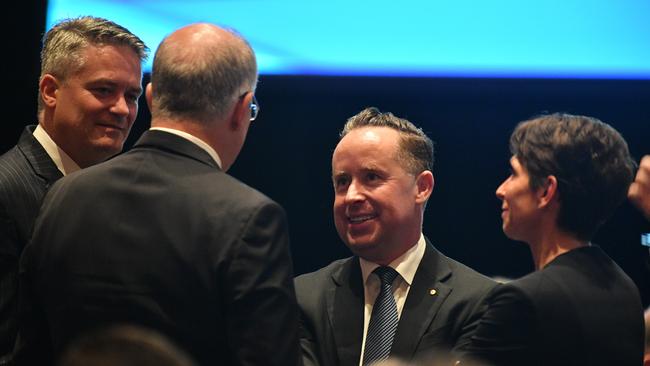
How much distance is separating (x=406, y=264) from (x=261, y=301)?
117 cm

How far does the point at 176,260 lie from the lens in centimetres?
221

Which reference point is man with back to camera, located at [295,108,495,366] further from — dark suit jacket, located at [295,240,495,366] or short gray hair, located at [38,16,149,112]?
short gray hair, located at [38,16,149,112]

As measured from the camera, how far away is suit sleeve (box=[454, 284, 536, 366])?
2492 mm

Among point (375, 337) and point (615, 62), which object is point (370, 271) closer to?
point (375, 337)

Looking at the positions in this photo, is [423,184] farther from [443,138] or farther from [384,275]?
[443,138]

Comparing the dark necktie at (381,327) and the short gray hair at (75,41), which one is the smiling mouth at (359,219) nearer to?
the dark necktie at (381,327)

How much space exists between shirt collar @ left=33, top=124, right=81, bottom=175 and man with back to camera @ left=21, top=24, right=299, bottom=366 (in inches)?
24.2

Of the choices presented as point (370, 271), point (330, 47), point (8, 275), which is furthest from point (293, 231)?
point (8, 275)

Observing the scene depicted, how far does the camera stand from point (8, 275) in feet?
8.69

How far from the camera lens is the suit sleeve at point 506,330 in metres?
2.49

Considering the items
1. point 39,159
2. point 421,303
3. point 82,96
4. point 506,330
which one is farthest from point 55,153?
point 506,330

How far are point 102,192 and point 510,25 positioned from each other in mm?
2806

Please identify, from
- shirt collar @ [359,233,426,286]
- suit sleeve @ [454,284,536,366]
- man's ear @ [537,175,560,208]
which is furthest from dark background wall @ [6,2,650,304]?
suit sleeve @ [454,284,536,366]

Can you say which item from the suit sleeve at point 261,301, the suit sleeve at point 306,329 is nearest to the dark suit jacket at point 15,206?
the suit sleeve at point 261,301
